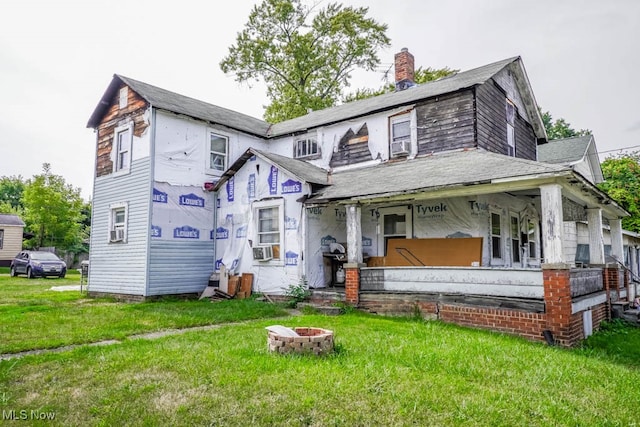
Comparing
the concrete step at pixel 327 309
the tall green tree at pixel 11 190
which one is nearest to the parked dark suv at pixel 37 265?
the concrete step at pixel 327 309

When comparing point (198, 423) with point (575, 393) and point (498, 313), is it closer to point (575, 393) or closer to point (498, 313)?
point (575, 393)

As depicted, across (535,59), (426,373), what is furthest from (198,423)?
(535,59)

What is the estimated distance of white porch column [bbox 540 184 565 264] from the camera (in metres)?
6.97

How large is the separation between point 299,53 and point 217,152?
698 inches

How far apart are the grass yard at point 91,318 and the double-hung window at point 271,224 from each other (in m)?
1.81

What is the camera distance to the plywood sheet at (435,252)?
401 inches

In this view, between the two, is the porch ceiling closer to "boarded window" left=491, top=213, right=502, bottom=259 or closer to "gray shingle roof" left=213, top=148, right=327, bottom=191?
"gray shingle roof" left=213, top=148, right=327, bottom=191

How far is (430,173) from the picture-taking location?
9.79 meters

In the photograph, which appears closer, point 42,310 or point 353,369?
point 353,369

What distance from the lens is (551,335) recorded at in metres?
6.80

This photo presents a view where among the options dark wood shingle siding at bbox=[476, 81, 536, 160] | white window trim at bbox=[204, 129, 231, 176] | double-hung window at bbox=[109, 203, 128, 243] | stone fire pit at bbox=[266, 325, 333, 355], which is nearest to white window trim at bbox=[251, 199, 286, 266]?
white window trim at bbox=[204, 129, 231, 176]

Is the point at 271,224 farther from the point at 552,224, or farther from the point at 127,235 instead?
the point at 552,224

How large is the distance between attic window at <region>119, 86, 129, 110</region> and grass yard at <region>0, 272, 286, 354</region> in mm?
6723

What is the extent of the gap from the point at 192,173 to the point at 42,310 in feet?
19.1
